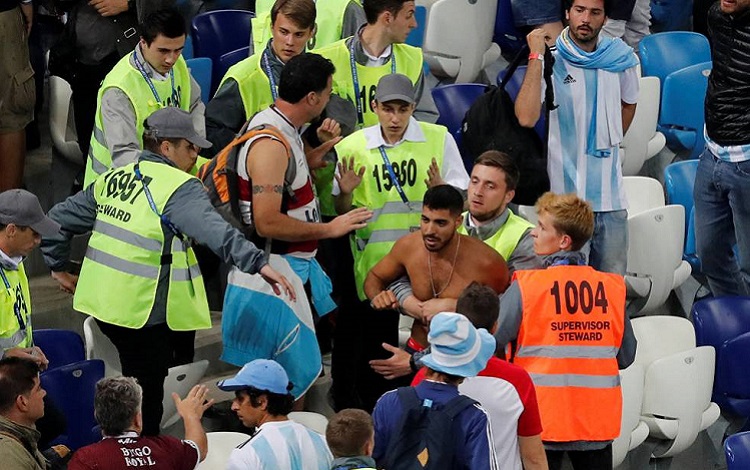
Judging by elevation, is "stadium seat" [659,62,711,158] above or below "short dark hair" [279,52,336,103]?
below

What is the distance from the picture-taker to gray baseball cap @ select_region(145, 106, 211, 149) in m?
6.61

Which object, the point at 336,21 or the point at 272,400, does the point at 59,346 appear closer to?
the point at 272,400

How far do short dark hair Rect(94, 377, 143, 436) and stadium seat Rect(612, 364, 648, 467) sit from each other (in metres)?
2.51

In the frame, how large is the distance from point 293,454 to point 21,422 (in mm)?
954

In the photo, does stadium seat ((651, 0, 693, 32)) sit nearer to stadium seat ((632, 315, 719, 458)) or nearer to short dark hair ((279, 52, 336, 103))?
stadium seat ((632, 315, 719, 458))

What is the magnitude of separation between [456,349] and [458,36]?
4.81m

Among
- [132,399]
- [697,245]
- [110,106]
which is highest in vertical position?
[110,106]

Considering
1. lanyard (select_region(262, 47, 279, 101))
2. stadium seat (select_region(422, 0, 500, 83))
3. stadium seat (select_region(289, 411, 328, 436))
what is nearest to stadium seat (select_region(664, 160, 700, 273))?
stadium seat (select_region(422, 0, 500, 83))

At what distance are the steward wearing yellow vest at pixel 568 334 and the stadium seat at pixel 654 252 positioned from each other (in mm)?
2158

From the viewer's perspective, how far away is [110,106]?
729 centimetres

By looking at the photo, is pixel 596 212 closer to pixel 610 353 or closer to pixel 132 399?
pixel 610 353

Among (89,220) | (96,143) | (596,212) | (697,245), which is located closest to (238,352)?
(89,220)

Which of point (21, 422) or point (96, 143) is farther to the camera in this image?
point (96, 143)

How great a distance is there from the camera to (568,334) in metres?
5.86
